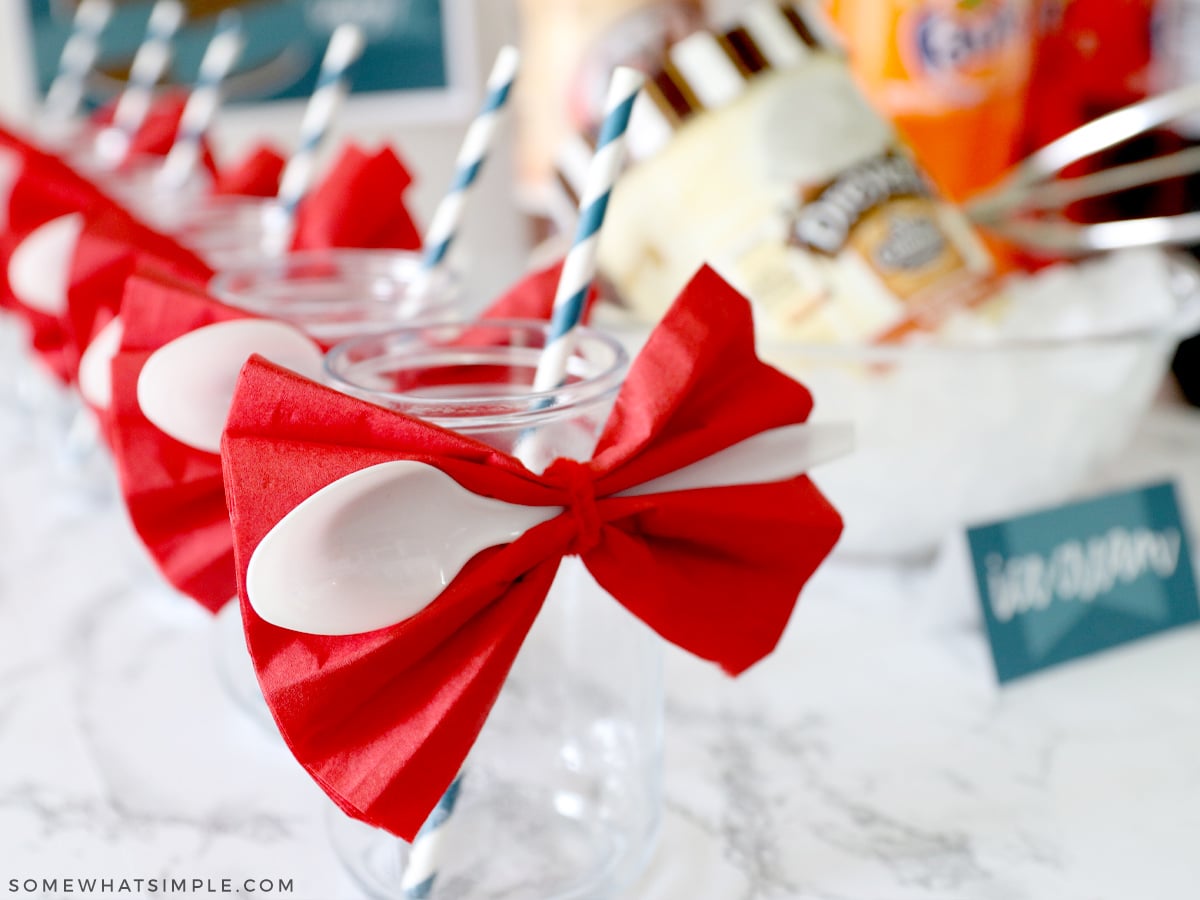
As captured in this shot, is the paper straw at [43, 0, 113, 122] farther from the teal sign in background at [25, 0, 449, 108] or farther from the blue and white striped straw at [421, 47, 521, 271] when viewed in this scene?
the blue and white striped straw at [421, 47, 521, 271]

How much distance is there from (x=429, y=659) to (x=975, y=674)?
289mm

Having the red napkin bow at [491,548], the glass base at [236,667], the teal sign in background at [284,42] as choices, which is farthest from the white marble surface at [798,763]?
the teal sign in background at [284,42]

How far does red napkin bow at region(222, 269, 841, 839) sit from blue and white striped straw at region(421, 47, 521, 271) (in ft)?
0.37

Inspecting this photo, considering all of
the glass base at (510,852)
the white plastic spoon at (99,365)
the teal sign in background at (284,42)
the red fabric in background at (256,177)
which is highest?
the white plastic spoon at (99,365)

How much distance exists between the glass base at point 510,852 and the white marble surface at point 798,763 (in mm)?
11

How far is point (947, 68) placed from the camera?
70cm

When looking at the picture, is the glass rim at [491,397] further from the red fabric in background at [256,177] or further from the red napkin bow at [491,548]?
the red fabric in background at [256,177]

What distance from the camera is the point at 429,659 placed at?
0.29 m

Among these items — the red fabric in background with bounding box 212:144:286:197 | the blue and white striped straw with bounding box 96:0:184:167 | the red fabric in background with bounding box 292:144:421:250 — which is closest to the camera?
the red fabric in background with bounding box 292:144:421:250

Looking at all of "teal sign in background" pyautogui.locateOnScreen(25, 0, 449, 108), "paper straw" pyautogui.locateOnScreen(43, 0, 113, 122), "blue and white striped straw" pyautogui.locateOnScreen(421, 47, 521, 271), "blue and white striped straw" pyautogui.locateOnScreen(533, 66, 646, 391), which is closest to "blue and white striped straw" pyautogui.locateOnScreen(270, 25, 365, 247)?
"blue and white striped straw" pyautogui.locateOnScreen(421, 47, 521, 271)

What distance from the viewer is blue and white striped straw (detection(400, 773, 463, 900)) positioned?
1.08 ft

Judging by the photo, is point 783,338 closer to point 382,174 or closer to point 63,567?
point 382,174

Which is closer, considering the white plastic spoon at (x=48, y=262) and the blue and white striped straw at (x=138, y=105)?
the white plastic spoon at (x=48, y=262)

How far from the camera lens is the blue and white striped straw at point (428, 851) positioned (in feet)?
1.08
